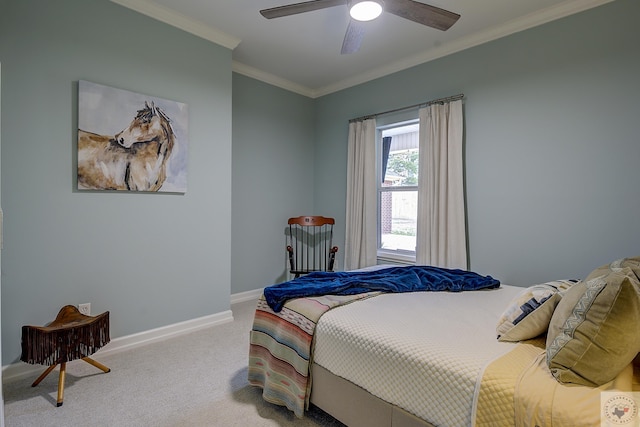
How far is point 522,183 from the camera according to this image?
285 centimetres

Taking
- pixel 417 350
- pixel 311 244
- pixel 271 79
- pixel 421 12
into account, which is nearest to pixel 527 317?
pixel 417 350

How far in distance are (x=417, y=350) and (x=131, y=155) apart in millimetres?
2510

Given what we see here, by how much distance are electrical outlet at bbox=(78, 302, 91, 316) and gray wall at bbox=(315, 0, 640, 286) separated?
3285mm

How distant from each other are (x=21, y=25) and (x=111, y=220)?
1392 mm

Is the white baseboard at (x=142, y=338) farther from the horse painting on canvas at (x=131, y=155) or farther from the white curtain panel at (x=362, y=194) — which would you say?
the white curtain panel at (x=362, y=194)

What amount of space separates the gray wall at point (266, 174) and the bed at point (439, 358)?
2009mm

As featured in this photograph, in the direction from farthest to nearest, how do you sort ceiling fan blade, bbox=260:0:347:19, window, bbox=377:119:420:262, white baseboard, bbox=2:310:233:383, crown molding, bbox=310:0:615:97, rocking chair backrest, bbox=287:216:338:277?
rocking chair backrest, bbox=287:216:338:277 → window, bbox=377:119:420:262 → crown molding, bbox=310:0:615:97 → white baseboard, bbox=2:310:233:383 → ceiling fan blade, bbox=260:0:347:19

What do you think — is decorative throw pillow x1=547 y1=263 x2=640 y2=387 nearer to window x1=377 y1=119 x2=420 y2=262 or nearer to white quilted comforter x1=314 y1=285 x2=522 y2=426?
white quilted comforter x1=314 y1=285 x2=522 y2=426

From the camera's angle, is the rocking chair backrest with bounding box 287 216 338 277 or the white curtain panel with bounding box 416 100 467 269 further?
the rocking chair backrest with bounding box 287 216 338 277

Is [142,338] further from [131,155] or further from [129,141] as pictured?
[129,141]

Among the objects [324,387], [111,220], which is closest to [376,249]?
[324,387]

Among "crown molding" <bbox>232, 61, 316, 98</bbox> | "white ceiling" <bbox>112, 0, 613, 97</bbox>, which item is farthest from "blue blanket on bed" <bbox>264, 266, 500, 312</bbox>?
"crown molding" <bbox>232, 61, 316, 98</bbox>

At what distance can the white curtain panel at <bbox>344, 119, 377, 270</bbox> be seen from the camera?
3.89 metres

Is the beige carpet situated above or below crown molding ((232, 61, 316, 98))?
below
